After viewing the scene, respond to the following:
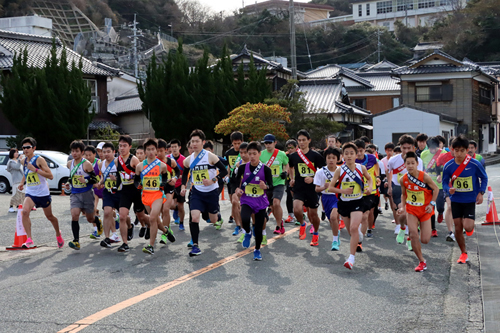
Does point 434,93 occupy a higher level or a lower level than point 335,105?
higher

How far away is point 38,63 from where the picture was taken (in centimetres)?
3266

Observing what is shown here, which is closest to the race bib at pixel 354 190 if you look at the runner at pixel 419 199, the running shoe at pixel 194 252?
the runner at pixel 419 199

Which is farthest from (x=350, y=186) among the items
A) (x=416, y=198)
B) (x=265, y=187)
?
(x=265, y=187)

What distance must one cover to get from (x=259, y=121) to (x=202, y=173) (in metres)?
15.9

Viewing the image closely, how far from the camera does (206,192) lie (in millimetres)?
8883

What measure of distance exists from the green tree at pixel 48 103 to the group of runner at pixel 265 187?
18.0 m

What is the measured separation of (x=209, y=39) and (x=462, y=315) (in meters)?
57.1

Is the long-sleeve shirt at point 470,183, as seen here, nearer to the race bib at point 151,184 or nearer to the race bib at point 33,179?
the race bib at point 151,184

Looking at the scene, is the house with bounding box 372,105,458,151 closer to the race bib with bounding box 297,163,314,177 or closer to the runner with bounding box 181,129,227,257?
the race bib with bounding box 297,163,314,177

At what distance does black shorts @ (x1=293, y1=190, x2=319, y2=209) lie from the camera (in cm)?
975

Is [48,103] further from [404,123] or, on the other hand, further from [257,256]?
[404,123]

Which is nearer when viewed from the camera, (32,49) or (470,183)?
(470,183)

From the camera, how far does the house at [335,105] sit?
126ft

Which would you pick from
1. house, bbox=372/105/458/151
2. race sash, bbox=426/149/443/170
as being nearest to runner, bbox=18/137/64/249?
race sash, bbox=426/149/443/170
